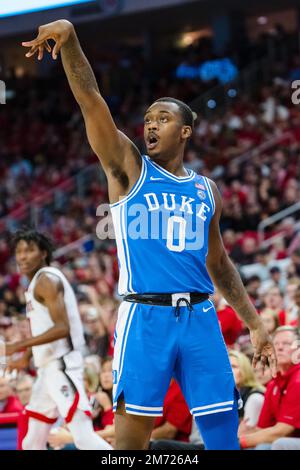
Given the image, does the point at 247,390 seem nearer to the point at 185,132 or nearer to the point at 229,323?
the point at 229,323

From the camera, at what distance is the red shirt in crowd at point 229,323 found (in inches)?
294

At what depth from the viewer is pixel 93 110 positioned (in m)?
4.07

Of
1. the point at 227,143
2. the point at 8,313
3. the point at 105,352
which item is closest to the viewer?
the point at 105,352

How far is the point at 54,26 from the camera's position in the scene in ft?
13.0

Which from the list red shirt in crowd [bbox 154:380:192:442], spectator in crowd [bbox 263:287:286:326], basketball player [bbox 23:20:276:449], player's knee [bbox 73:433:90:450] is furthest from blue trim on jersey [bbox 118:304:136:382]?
spectator in crowd [bbox 263:287:286:326]

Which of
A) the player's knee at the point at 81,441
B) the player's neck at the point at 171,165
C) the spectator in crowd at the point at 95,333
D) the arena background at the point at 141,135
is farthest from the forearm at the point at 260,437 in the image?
Answer: the spectator in crowd at the point at 95,333

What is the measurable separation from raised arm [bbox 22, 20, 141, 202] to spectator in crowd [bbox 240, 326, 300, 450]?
213 cm

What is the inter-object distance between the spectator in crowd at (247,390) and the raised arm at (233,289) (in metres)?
1.67

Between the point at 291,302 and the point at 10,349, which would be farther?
the point at 291,302

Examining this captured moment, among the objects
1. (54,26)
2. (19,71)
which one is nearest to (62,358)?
(54,26)

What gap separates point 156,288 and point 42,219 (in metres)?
12.4

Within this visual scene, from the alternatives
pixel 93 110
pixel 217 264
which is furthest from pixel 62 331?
pixel 93 110

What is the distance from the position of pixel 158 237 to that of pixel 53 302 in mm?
2140
